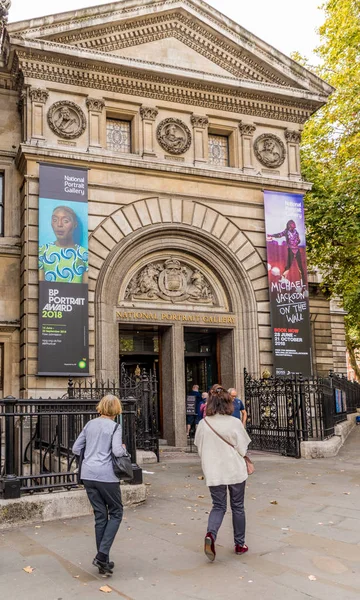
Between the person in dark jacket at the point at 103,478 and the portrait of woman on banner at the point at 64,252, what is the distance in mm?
11500

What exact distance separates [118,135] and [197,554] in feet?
51.8

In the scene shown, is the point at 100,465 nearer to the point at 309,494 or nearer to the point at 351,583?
the point at 351,583

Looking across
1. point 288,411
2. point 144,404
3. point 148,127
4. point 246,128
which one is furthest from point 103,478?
point 246,128

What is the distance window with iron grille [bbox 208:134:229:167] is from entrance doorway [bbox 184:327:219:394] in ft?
19.4

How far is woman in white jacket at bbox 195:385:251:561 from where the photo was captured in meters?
6.33

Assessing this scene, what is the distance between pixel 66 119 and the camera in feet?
60.6

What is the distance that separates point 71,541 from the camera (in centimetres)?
693

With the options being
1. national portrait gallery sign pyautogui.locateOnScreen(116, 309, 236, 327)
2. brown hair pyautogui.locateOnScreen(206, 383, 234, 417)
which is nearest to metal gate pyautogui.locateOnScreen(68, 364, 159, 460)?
national portrait gallery sign pyautogui.locateOnScreen(116, 309, 236, 327)

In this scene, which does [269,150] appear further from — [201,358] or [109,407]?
[109,407]

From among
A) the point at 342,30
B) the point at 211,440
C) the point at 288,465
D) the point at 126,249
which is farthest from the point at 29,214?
the point at 342,30

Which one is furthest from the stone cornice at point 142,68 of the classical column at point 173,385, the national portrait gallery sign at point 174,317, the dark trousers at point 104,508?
the dark trousers at point 104,508

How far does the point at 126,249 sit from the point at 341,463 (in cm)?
898

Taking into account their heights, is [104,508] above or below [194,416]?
below

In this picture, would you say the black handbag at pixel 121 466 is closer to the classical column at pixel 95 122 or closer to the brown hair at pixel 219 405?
the brown hair at pixel 219 405
